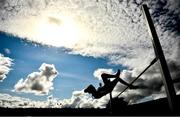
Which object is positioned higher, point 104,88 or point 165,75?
point 104,88

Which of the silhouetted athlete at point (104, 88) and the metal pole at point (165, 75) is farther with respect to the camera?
the silhouetted athlete at point (104, 88)

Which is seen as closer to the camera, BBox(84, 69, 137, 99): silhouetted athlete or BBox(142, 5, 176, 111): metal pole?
BBox(142, 5, 176, 111): metal pole

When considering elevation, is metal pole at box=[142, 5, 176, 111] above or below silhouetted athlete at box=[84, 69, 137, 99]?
below

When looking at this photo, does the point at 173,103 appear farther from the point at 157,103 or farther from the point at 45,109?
the point at 45,109

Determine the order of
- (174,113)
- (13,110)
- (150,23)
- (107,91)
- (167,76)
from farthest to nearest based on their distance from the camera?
(13,110) → (107,91) → (150,23) → (167,76) → (174,113)

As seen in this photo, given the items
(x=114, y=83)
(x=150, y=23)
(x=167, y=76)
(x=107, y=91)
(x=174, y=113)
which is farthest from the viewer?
(x=114, y=83)

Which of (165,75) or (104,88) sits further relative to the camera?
(104,88)

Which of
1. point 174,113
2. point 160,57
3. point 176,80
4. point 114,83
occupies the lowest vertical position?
point 174,113

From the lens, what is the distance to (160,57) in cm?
224

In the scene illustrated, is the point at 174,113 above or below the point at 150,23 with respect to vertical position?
below

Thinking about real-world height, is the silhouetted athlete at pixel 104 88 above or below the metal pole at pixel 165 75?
above

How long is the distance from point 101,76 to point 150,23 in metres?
3.70

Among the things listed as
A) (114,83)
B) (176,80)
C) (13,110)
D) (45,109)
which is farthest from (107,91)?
(13,110)

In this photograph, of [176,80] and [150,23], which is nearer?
[176,80]
